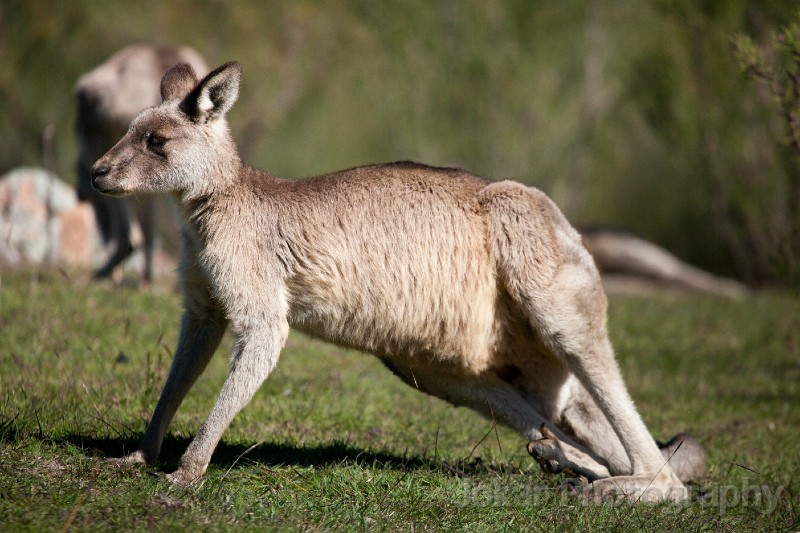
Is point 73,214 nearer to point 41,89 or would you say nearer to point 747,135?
point 41,89

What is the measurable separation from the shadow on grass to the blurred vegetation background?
27.2 feet

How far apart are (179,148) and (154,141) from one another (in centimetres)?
14

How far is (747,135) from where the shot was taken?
12805mm

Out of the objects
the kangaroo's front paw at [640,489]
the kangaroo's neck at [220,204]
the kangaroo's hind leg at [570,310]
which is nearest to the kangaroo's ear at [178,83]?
the kangaroo's neck at [220,204]

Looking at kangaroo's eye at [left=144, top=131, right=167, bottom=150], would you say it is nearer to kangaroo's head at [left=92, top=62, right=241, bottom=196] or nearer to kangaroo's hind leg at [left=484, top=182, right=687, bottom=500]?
kangaroo's head at [left=92, top=62, right=241, bottom=196]

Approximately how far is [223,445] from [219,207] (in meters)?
1.34

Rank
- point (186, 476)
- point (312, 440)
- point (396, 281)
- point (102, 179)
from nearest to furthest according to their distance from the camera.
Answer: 1. point (186, 476)
2. point (102, 179)
3. point (396, 281)
4. point (312, 440)

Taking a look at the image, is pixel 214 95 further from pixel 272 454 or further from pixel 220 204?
pixel 272 454

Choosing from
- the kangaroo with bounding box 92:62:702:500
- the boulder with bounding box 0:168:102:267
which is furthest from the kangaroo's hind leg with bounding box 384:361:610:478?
the boulder with bounding box 0:168:102:267

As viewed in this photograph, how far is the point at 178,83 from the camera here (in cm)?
496

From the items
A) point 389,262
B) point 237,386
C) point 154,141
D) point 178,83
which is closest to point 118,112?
point 178,83

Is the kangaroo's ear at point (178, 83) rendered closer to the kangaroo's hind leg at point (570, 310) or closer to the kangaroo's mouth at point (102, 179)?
the kangaroo's mouth at point (102, 179)

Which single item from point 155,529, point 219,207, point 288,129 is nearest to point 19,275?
point 219,207

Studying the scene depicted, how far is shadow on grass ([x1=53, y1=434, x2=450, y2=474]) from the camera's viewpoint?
4742mm
